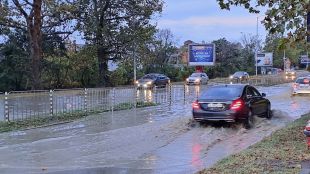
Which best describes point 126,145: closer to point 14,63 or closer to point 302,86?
point 302,86

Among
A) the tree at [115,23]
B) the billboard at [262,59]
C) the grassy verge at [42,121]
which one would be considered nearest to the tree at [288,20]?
the grassy verge at [42,121]

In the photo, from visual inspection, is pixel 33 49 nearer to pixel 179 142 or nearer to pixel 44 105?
pixel 44 105

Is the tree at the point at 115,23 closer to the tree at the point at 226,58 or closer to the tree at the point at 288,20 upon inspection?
the tree at the point at 226,58

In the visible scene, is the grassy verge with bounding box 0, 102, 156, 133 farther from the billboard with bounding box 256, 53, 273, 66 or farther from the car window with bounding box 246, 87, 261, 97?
the billboard with bounding box 256, 53, 273, 66

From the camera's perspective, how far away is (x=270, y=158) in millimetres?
9312

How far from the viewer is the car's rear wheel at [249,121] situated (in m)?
17.2

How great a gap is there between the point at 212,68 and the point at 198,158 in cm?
7687

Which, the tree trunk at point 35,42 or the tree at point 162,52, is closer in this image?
the tree trunk at point 35,42

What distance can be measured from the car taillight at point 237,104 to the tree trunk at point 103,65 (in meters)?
Answer: 36.7

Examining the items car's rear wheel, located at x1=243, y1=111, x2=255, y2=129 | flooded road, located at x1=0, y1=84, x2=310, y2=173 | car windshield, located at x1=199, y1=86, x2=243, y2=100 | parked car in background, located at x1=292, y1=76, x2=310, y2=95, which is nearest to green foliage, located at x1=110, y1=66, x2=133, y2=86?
parked car in background, located at x1=292, y1=76, x2=310, y2=95

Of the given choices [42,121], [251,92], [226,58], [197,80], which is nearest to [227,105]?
[251,92]

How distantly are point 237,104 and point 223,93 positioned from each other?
916 mm

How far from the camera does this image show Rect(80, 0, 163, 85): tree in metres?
51.4

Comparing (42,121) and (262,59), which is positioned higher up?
(262,59)
